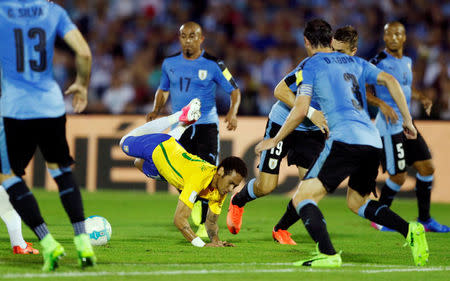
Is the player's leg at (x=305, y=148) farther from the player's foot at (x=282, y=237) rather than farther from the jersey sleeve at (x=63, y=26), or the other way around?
the jersey sleeve at (x=63, y=26)

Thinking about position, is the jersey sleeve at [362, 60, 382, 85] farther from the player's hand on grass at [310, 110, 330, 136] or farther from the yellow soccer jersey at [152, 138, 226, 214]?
the yellow soccer jersey at [152, 138, 226, 214]

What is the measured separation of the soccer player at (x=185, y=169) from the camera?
757cm

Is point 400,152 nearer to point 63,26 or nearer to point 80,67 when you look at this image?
point 80,67

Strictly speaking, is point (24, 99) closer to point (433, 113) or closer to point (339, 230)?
point (339, 230)

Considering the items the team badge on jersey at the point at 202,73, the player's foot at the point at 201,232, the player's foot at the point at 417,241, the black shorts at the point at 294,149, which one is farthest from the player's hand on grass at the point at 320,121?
the team badge on jersey at the point at 202,73

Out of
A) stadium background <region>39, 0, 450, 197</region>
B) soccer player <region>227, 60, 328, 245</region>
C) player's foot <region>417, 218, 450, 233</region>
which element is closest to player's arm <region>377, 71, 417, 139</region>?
soccer player <region>227, 60, 328, 245</region>

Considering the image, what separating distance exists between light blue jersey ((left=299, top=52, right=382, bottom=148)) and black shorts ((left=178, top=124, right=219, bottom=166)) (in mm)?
3267

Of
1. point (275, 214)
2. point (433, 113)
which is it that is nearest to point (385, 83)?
point (275, 214)

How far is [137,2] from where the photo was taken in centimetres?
2023

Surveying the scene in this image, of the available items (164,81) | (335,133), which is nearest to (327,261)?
(335,133)

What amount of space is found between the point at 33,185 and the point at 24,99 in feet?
32.5

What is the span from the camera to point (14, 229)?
22.8 feet

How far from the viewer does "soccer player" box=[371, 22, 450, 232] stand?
9.75m

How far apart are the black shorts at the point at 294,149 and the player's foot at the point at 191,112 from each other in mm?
941
